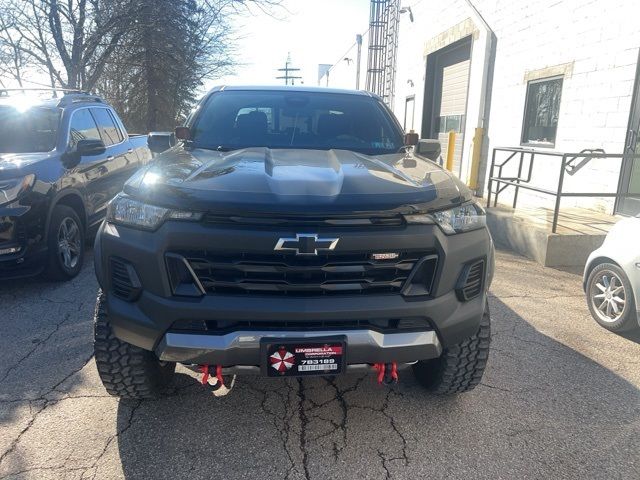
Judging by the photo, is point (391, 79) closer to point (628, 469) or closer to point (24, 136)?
point (24, 136)

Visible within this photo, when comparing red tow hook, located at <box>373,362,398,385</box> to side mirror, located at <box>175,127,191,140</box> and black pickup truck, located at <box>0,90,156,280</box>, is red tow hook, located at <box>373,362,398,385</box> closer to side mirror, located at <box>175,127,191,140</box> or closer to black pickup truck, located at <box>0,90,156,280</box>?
side mirror, located at <box>175,127,191,140</box>

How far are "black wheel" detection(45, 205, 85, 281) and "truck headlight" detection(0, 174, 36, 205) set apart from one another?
42 centimetres

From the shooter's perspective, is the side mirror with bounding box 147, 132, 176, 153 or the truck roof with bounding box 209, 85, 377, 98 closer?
the side mirror with bounding box 147, 132, 176, 153

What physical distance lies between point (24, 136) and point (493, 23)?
890 cm

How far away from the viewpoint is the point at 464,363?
270cm

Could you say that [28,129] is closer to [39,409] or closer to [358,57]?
[39,409]

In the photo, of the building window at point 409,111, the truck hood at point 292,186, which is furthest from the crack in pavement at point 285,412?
the building window at point 409,111

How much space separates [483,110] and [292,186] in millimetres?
9317

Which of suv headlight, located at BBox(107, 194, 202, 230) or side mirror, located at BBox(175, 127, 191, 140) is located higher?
side mirror, located at BBox(175, 127, 191, 140)

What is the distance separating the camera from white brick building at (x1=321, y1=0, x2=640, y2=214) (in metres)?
6.60

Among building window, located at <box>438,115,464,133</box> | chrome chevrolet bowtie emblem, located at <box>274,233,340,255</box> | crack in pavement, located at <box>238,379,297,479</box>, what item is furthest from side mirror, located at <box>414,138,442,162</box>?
building window, located at <box>438,115,464,133</box>

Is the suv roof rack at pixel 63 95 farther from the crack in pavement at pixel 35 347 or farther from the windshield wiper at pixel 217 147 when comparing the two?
the windshield wiper at pixel 217 147

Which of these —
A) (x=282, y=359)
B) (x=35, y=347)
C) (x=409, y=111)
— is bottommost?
(x=35, y=347)

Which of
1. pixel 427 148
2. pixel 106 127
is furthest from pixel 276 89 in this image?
pixel 106 127
